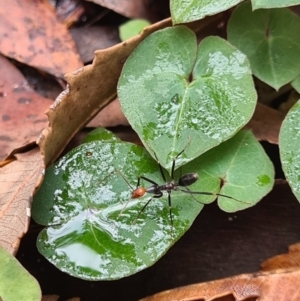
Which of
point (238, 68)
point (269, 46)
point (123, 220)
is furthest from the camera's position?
point (269, 46)

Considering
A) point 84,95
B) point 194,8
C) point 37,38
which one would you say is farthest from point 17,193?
point 194,8

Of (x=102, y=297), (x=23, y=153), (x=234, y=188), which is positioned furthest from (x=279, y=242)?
(x=23, y=153)

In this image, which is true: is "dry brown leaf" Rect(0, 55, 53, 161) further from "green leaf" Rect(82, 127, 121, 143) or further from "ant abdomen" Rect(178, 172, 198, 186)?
"ant abdomen" Rect(178, 172, 198, 186)

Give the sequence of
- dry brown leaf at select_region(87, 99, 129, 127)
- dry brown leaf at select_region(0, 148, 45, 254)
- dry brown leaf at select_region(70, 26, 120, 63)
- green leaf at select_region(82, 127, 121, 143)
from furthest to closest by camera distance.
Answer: dry brown leaf at select_region(70, 26, 120, 63) → dry brown leaf at select_region(87, 99, 129, 127) → green leaf at select_region(82, 127, 121, 143) → dry brown leaf at select_region(0, 148, 45, 254)

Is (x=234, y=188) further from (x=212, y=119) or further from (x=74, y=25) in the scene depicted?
(x=74, y=25)

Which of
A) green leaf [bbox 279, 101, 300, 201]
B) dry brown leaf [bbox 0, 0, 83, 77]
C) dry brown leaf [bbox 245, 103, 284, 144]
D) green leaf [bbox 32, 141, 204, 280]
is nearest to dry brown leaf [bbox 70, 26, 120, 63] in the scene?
dry brown leaf [bbox 0, 0, 83, 77]

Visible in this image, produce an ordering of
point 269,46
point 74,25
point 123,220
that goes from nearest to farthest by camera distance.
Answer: point 123,220 < point 269,46 < point 74,25

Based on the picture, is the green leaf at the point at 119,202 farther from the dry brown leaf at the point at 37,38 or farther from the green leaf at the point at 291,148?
the dry brown leaf at the point at 37,38
